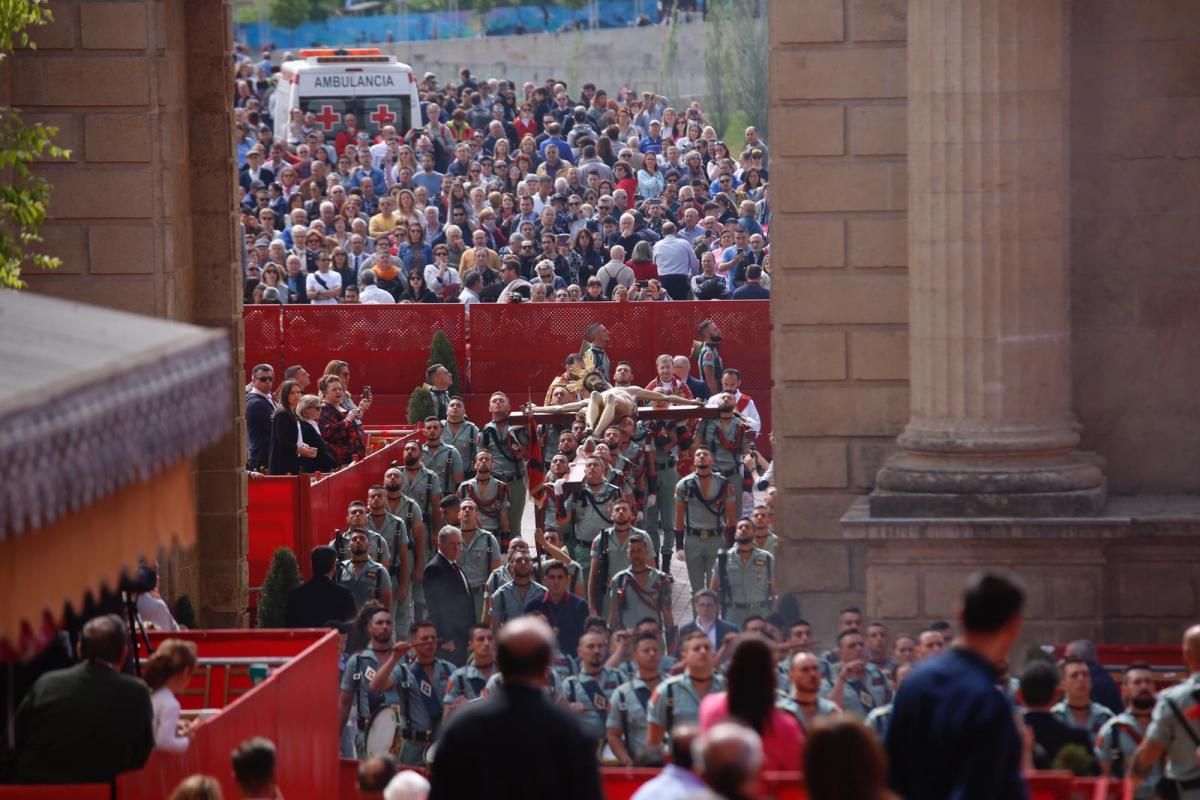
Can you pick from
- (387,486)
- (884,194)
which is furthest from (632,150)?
(884,194)

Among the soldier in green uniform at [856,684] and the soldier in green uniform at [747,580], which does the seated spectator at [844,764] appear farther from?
the soldier in green uniform at [747,580]

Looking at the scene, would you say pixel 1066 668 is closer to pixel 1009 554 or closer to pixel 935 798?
pixel 1009 554

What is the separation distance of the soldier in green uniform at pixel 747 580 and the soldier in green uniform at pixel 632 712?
4239 mm

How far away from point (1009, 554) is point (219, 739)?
6406 mm

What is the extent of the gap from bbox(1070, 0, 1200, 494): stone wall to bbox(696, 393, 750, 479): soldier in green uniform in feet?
19.6

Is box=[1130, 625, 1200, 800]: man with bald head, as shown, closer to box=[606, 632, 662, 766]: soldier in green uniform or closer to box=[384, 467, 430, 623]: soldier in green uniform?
box=[606, 632, 662, 766]: soldier in green uniform

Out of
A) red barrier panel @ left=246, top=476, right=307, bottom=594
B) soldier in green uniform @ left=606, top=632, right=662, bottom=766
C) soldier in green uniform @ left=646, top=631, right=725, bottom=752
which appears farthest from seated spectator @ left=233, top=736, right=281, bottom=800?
red barrier panel @ left=246, top=476, right=307, bottom=594

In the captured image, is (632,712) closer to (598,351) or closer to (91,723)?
(91,723)

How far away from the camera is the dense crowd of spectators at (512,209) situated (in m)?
32.8

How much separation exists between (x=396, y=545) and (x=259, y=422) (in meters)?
3.33

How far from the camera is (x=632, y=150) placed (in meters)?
40.2

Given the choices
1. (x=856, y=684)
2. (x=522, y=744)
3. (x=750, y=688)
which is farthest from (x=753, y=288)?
(x=522, y=744)

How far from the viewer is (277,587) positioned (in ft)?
61.9

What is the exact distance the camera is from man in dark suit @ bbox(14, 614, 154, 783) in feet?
34.9
